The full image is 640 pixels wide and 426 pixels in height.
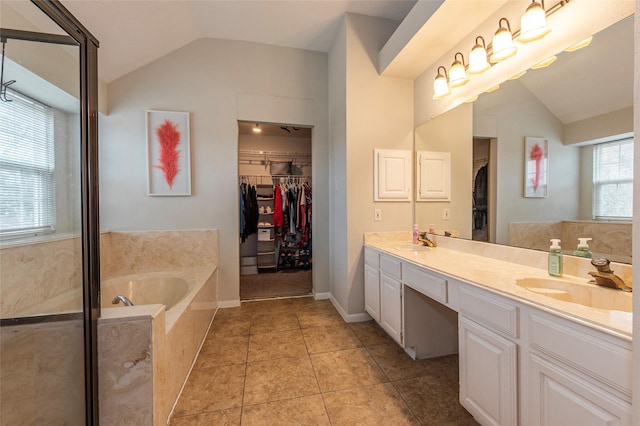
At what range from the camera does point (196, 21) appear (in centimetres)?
262

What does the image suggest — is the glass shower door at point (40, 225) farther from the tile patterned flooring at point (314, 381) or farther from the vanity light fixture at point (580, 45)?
the vanity light fixture at point (580, 45)

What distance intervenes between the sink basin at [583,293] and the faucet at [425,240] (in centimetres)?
103

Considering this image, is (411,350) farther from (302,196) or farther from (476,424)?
(302,196)

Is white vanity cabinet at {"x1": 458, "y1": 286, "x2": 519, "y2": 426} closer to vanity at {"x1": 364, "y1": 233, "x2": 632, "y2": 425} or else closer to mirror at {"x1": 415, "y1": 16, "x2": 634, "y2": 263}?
vanity at {"x1": 364, "y1": 233, "x2": 632, "y2": 425}

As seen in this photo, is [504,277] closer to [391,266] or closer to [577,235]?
[577,235]

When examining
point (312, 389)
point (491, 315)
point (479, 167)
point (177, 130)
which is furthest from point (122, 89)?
point (491, 315)

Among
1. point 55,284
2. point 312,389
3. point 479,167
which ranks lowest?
point 312,389

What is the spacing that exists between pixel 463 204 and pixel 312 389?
1821mm

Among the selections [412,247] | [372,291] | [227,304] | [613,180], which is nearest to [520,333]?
[613,180]

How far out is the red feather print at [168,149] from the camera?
2803 mm

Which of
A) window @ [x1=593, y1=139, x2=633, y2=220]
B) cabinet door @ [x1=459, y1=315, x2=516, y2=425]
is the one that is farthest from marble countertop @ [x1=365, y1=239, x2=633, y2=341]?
window @ [x1=593, y1=139, x2=633, y2=220]

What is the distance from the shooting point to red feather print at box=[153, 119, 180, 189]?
2803mm

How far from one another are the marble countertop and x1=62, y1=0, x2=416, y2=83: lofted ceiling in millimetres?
2374

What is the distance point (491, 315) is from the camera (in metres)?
1.14
